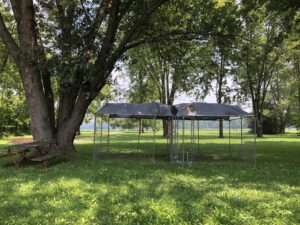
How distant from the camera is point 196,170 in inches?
272

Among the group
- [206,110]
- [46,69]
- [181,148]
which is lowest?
[181,148]

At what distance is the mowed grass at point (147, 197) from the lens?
11.2 ft

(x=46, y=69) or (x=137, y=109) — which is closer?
(x=46, y=69)

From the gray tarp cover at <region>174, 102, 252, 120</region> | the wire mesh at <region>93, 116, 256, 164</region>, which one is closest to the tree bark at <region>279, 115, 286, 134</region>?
the wire mesh at <region>93, 116, 256, 164</region>

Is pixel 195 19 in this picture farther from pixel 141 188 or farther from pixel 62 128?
pixel 141 188

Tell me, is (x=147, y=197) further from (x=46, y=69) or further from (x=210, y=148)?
(x=210, y=148)

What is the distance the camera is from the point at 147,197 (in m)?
4.24

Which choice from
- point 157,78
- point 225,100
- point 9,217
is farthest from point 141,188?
point 157,78

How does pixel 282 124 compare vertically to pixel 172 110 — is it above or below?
below

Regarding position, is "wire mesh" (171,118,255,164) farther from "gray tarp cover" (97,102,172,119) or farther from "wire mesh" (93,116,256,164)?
"gray tarp cover" (97,102,172,119)

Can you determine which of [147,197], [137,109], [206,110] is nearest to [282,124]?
[206,110]

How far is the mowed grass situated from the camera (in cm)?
341

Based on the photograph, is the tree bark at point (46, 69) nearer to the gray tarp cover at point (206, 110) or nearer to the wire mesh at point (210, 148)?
the gray tarp cover at point (206, 110)

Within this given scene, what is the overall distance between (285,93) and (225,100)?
4497cm
